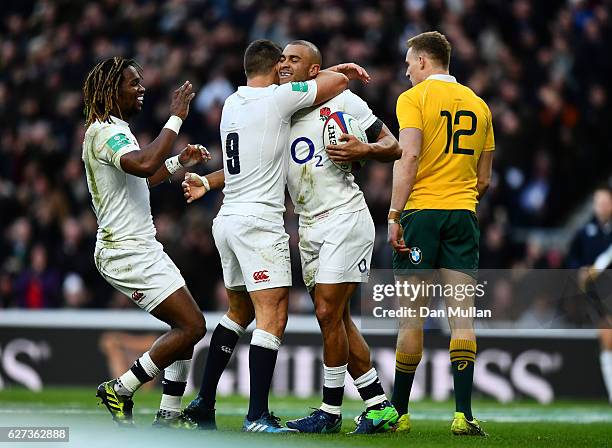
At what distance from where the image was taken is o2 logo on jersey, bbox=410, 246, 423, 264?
8.86m

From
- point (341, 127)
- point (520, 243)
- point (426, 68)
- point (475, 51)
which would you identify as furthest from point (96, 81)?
point (475, 51)

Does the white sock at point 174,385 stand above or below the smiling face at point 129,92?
below

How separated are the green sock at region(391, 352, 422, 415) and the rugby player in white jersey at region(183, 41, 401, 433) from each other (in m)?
0.24

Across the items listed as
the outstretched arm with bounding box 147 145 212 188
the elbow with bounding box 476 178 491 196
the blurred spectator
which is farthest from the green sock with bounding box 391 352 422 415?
the blurred spectator

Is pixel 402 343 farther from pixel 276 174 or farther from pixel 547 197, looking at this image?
pixel 547 197

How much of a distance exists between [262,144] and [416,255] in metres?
1.37

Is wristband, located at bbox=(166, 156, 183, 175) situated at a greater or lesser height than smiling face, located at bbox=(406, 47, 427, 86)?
lesser

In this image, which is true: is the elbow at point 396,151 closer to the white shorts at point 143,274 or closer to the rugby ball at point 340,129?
the rugby ball at point 340,129

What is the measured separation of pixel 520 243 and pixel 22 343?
6.53 meters

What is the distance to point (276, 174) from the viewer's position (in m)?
8.67

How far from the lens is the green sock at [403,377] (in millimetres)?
8961

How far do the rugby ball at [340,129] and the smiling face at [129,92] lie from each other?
136 cm

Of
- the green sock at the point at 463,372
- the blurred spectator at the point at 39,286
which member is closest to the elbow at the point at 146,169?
the green sock at the point at 463,372

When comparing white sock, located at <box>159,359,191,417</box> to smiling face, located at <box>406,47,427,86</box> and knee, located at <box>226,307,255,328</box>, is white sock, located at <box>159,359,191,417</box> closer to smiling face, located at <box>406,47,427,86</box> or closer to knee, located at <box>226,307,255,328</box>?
knee, located at <box>226,307,255,328</box>
